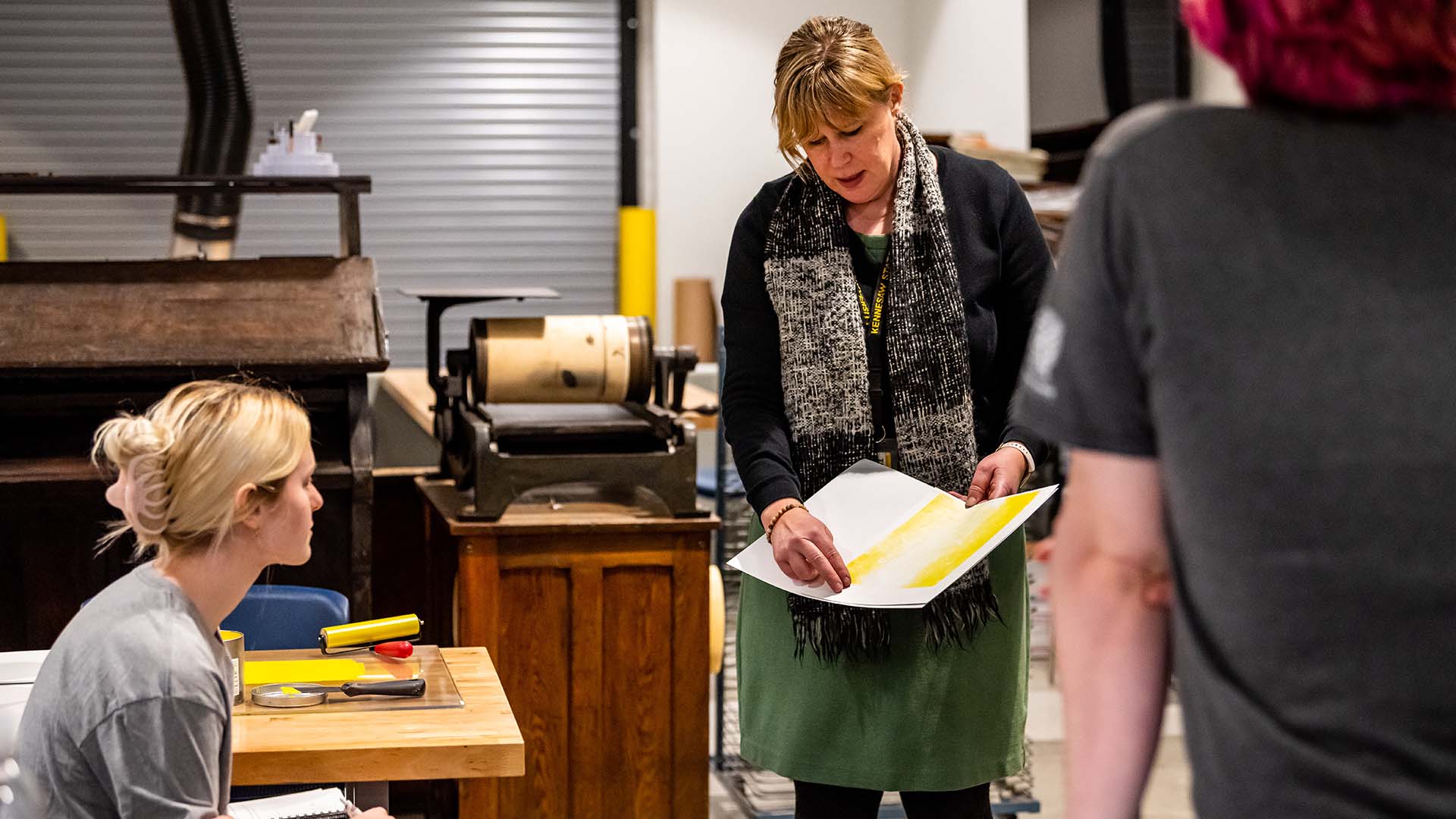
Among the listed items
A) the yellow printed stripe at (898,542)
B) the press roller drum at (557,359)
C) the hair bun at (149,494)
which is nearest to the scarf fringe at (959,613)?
the yellow printed stripe at (898,542)

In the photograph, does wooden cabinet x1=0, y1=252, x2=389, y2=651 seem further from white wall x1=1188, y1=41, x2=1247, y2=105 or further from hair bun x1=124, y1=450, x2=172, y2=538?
white wall x1=1188, y1=41, x2=1247, y2=105

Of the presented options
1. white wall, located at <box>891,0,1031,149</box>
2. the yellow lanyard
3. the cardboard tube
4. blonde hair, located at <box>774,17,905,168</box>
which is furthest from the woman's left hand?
the cardboard tube

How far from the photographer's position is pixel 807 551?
1.92 meters

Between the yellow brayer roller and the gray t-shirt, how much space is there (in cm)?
68

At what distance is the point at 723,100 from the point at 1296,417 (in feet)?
19.7

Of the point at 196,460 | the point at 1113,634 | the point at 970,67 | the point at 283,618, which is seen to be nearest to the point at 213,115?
the point at 970,67

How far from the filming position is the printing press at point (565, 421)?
10.4ft

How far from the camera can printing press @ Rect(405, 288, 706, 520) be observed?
317 cm

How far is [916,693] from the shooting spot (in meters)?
2.04

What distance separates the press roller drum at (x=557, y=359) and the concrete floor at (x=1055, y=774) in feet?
3.24

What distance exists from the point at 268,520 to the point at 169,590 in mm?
141

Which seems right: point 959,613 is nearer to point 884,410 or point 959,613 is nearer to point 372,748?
point 884,410

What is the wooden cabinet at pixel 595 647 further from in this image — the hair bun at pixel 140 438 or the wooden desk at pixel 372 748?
the hair bun at pixel 140 438

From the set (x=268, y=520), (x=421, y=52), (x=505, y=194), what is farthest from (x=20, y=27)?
(x=268, y=520)
